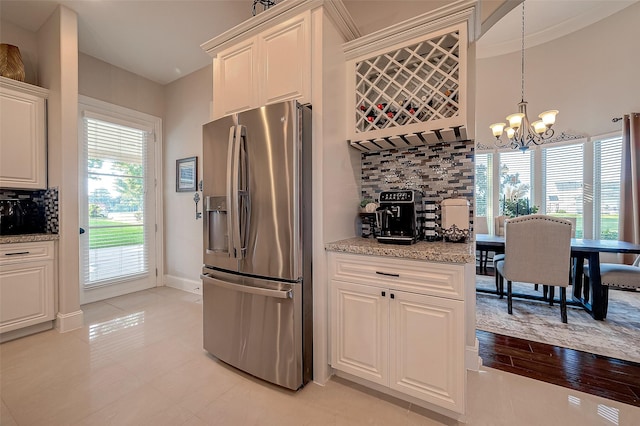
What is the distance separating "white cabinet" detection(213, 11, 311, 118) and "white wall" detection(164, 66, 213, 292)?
4.66ft

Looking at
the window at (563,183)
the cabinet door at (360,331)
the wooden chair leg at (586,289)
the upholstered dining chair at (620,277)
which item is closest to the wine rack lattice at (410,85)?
the cabinet door at (360,331)

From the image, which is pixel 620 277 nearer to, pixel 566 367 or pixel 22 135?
pixel 566 367

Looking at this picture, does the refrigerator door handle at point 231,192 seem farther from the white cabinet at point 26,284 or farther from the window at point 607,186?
the window at point 607,186

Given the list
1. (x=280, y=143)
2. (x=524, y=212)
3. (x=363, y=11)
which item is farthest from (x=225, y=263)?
(x=524, y=212)

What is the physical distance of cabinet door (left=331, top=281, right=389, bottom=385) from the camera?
1624mm

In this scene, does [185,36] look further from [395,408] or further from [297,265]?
[395,408]

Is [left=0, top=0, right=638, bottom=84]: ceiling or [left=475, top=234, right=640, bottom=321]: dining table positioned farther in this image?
[left=475, top=234, right=640, bottom=321]: dining table

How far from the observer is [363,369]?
1691 millimetres

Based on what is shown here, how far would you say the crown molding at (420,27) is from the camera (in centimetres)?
166

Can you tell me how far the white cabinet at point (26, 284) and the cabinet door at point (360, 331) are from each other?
9.00 ft

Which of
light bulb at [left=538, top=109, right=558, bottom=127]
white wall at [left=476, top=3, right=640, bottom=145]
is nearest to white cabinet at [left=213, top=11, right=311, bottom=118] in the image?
light bulb at [left=538, top=109, right=558, bottom=127]

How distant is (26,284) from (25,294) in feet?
0.29

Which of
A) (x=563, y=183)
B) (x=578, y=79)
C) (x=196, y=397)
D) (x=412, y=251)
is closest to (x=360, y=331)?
(x=412, y=251)

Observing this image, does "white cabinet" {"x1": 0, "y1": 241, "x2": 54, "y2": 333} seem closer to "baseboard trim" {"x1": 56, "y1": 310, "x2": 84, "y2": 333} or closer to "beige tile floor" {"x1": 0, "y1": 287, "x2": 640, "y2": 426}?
"baseboard trim" {"x1": 56, "y1": 310, "x2": 84, "y2": 333}
